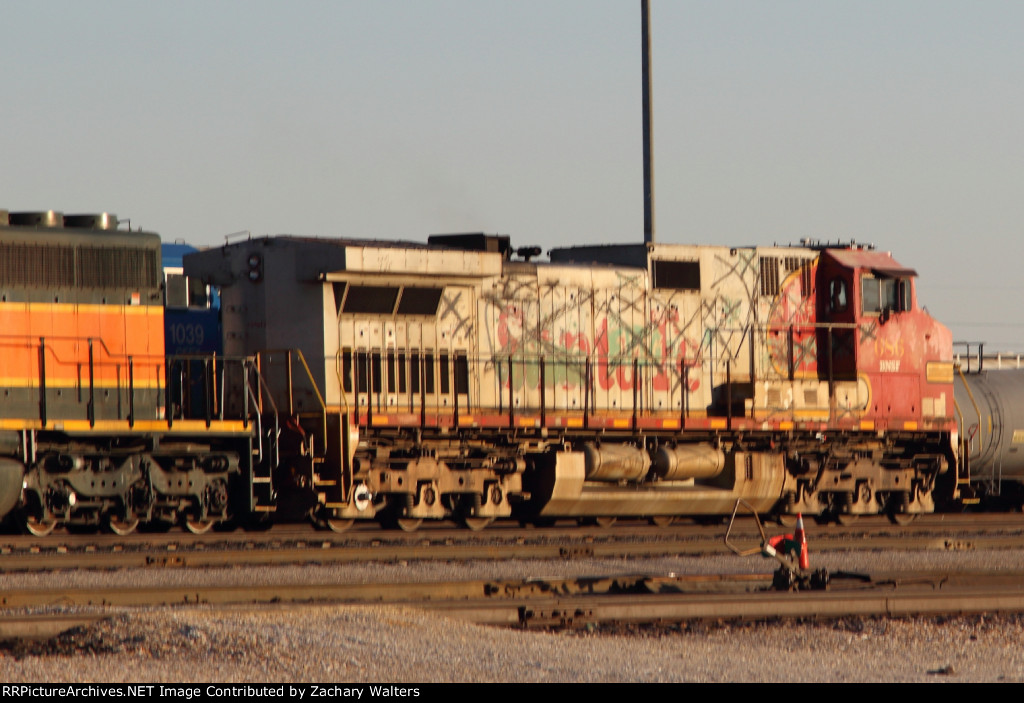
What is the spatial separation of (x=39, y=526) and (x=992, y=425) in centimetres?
1396

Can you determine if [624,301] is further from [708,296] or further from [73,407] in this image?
[73,407]

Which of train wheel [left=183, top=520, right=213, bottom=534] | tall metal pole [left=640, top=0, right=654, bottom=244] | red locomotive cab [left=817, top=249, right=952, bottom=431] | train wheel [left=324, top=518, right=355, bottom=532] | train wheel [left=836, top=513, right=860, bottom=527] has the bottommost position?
train wheel [left=836, top=513, right=860, bottom=527]

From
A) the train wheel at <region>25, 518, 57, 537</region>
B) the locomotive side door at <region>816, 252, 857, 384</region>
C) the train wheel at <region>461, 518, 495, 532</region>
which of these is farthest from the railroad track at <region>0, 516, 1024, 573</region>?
the locomotive side door at <region>816, 252, 857, 384</region>

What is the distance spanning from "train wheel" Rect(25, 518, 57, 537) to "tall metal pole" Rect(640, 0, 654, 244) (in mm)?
8837

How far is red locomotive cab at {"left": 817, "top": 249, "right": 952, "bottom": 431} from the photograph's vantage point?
18625 millimetres

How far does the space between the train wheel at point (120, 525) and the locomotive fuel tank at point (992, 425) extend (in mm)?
12042

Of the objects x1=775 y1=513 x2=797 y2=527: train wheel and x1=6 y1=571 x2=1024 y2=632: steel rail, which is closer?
x1=6 y1=571 x2=1024 y2=632: steel rail

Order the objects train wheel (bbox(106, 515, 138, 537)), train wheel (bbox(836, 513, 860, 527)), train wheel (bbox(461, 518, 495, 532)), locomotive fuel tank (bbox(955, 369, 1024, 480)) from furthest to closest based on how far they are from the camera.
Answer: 1. locomotive fuel tank (bbox(955, 369, 1024, 480))
2. train wheel (bbox(836, 513, 860, 527))
3. train wheel (bbox(461, 518, 495, 532))
4. train wheel (bbox(106, 515, 138, 537))

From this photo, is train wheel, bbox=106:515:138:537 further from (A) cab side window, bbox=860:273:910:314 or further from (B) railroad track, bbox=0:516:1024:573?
(A) cab side window, bbox=860:273:910:314

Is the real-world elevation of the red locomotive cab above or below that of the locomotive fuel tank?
above

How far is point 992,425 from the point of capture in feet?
70.8

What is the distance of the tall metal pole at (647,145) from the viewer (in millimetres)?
19750

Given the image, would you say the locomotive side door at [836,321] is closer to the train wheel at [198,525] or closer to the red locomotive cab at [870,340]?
the red locomotive cab at [870,340]

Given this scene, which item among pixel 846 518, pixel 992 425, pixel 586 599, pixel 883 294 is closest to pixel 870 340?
pixel 883 294
